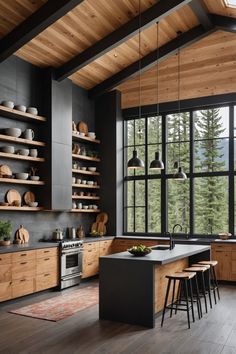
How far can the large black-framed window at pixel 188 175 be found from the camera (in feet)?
26.8

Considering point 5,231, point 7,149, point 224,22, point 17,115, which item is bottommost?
point 5,231

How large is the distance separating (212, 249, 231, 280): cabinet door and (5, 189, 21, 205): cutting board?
12.5 ft

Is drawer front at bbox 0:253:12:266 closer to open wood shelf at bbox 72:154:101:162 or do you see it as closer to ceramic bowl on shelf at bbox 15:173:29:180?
ceramic bowl on shelf at bbox 15:173:29:180

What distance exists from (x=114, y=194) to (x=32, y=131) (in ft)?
8.80

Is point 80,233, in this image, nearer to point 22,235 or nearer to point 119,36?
point 22,235

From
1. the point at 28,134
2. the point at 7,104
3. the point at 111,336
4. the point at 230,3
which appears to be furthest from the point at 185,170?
the point at 111,336

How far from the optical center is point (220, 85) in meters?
8.13

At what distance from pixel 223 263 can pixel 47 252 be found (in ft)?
10.9

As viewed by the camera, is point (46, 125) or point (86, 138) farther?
point (86, 138)

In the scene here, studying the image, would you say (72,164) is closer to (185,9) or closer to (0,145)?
(0,145)

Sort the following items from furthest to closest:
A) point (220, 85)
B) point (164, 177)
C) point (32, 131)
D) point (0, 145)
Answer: point (164, 177), point (220, 85), point (32, 131), point (0, 145)

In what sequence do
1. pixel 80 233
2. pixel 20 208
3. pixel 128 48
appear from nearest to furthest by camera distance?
pixel 20 208
pixel 128 48
pixel 80 233

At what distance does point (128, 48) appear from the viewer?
26.5ft

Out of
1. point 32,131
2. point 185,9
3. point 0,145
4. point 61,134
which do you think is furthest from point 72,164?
point 185,9
